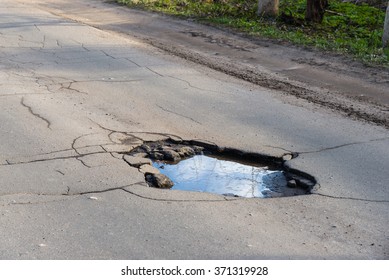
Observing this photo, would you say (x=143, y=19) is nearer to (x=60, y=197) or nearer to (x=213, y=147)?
(x=213, y=147)

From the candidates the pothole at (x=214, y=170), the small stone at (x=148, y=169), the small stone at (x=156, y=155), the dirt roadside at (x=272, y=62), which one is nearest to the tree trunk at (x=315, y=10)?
the dirt roadside at (x=272, y=62)

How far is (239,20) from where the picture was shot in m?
17.2

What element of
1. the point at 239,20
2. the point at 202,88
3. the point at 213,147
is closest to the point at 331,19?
the point at 239,20

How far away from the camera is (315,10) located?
1717 centimetres

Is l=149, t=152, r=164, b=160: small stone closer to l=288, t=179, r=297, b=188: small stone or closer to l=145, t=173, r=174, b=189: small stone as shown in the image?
l=145, t=173, r=174, b=189: small stone

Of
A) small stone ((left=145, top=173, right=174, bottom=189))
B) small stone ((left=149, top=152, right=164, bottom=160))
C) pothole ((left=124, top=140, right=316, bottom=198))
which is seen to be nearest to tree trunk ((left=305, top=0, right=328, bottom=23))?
pothole ((left=124, top=140, right=316, bottom=198))

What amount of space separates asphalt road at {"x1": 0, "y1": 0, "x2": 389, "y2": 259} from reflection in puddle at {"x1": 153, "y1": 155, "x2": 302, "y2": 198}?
0.24 m

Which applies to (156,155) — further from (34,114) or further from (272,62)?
(272,62)

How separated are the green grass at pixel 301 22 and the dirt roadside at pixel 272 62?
0.58 meters

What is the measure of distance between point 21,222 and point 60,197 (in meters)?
0.55

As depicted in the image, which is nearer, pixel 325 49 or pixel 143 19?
pixel 325 49

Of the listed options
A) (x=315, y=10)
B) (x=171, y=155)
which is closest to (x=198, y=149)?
(x=171, y=155)

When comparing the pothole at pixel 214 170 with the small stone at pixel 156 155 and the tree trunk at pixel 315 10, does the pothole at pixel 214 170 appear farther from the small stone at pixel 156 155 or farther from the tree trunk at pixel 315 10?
the tree trunk at pixel 315 10

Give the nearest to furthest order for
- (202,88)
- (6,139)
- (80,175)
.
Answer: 1. (80,175)
2. (6,139)
3. (202,88)
